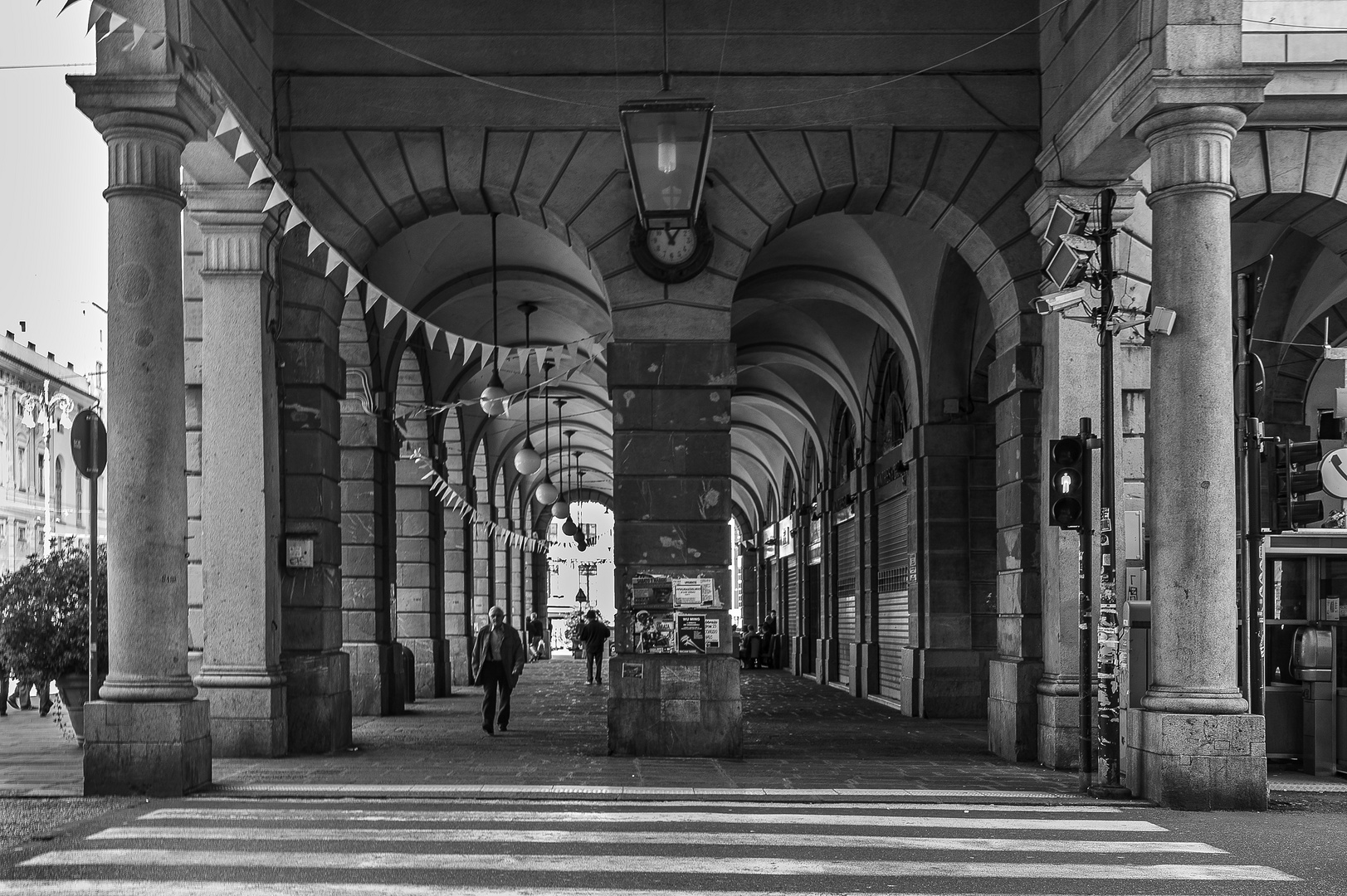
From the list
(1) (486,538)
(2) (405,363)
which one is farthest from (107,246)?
(1) (486,538)

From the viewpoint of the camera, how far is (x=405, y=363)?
78.7 feet

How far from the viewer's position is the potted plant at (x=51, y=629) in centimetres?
1581

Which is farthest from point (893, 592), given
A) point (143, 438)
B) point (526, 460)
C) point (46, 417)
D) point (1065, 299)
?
point (46, 417)

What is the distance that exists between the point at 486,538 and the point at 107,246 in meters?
24.0

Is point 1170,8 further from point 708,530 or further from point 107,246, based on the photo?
point 107,246

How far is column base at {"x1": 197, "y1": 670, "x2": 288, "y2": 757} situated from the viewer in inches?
544

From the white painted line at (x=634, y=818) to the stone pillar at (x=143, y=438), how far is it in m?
1.15

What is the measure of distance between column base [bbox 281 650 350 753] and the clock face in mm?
5228

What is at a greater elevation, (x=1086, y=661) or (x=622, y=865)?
(x=1086, y=661)

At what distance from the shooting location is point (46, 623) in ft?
52.0

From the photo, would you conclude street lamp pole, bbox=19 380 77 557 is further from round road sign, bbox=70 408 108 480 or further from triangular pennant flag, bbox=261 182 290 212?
triangular pennant flag, bbox=261 182 290 212

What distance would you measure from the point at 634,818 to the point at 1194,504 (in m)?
4.94

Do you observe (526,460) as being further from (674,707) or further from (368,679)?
(674,707)

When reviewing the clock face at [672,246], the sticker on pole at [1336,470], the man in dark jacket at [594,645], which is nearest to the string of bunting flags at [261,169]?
the clock face at [672,246]
